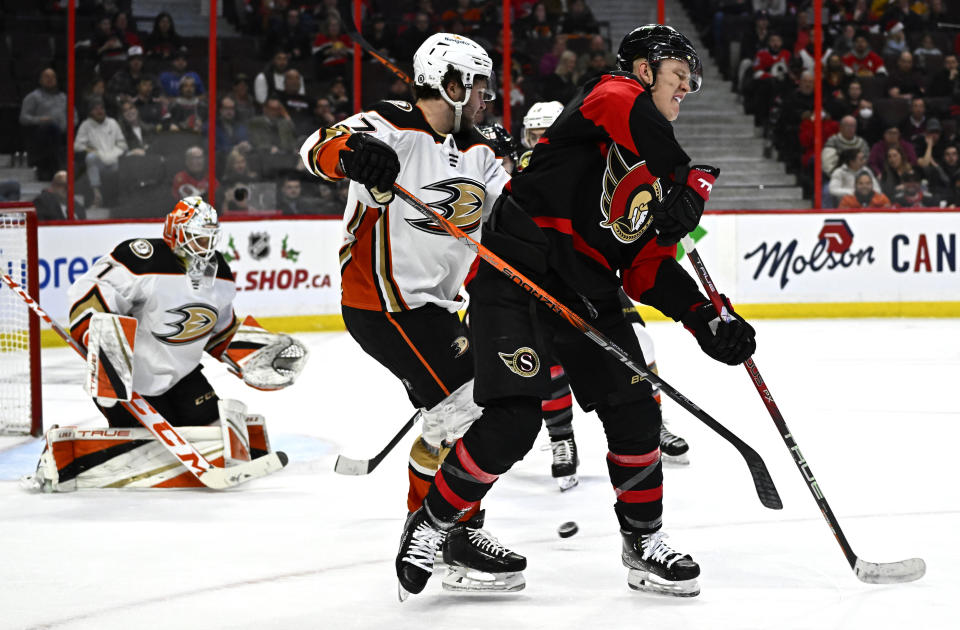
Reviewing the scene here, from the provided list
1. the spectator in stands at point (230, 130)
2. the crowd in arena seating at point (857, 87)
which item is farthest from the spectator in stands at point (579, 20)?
the spectator in stands at point (230, 130)

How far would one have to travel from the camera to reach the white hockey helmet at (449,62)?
2621 millimetres

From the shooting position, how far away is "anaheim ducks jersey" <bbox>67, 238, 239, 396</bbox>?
371 centimetres

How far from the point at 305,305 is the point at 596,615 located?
522 cm

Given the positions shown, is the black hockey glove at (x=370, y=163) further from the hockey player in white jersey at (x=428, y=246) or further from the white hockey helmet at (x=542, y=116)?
the white hockey helmet at (x=542, y=116)

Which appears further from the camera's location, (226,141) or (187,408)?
(226,141)

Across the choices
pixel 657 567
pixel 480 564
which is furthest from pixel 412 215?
pixel 657 567

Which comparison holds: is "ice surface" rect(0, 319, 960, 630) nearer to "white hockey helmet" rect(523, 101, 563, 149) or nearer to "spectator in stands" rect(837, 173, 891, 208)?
"white hockey helmet" rect(523, 101, 563, 149)

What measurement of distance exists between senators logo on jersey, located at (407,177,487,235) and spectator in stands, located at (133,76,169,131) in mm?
4984

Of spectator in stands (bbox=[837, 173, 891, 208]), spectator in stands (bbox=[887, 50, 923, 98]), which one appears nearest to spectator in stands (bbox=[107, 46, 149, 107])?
spectator in stands (bbox=[837, 173, 891, 208])

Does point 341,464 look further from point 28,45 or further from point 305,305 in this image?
point 28,45

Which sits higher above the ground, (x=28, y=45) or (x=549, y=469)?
(x=28, y=45)

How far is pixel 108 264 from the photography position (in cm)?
370

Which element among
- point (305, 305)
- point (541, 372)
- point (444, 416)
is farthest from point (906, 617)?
point (305, 305)

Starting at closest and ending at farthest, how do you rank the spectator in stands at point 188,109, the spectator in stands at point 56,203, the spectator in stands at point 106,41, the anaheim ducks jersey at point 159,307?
the anaheim ducks jersey at point 159,307 < the spectator in stands at point 56,203 < the spectator in stands at point 106,41 < the spectator in stands at point 188,109
